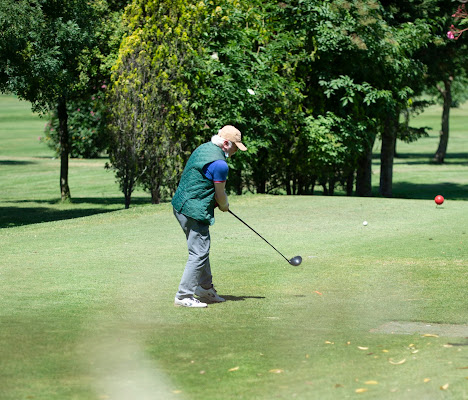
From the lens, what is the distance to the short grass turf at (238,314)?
17.6 feet

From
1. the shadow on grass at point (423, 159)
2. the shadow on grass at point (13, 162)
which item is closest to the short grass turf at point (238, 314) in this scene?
the shadow on grass at point (13, 162)

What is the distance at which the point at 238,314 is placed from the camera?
309 inches

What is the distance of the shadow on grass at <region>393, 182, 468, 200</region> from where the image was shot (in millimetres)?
29047

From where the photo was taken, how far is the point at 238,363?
5852mm

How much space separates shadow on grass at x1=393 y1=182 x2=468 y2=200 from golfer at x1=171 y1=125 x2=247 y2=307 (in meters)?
21.1

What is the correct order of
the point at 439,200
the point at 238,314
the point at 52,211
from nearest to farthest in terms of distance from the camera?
the point at 238,314, the point at 439,200, the point at 52,211

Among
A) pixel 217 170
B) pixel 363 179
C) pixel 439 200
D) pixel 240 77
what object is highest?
pixel 240 77

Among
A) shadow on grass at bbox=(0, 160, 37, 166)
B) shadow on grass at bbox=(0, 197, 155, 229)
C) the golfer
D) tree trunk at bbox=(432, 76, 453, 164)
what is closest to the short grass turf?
the golfer

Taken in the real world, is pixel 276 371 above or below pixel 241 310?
above

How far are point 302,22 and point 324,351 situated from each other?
A: 53.5 feet

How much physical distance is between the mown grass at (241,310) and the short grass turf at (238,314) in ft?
0.06

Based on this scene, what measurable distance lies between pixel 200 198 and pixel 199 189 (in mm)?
92

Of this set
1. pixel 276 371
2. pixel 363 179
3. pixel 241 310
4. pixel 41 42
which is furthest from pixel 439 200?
pixel 276 371

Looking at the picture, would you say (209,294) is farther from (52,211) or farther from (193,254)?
(52,211)
